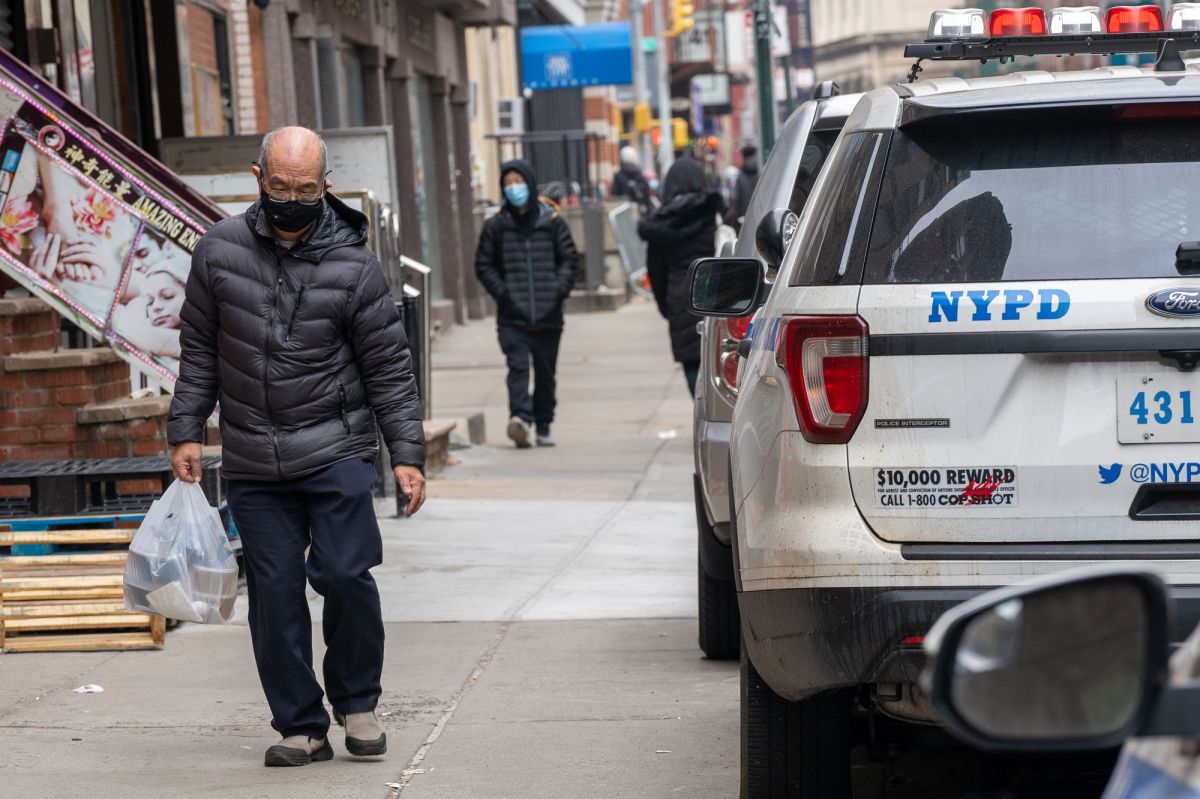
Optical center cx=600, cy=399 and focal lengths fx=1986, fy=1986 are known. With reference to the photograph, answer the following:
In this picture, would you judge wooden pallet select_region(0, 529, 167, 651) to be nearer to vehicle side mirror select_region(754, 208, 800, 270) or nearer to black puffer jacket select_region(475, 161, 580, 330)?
vehicle side mirror select_region(754, 208, 800, 270)

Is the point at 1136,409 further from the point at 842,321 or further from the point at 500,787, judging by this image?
the point at 500,787

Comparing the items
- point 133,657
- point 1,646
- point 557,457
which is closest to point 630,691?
point 133,657

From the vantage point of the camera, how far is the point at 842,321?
3945 mm

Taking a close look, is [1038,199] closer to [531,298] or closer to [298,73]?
[531,298]

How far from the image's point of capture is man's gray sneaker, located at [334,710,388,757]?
17.9 ft

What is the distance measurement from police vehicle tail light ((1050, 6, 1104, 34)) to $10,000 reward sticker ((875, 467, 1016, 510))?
1.87m

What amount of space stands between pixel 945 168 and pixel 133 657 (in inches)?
155

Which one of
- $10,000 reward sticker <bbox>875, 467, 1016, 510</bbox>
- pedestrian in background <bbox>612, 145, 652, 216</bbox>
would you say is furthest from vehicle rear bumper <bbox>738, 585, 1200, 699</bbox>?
pedestrian in background <bbox>612, 145, 652, 216</bbox>

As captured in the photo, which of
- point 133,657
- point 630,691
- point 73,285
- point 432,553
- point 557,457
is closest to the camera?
point 630,691

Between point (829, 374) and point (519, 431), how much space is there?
9871 mm

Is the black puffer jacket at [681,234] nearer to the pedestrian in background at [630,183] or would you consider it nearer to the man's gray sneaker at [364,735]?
the man's gray sneaker at [364,735]

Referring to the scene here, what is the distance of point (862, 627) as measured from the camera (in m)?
3.86

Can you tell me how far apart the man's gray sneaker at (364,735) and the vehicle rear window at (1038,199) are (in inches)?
87.2

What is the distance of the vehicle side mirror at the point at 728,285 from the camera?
5.36 metres
